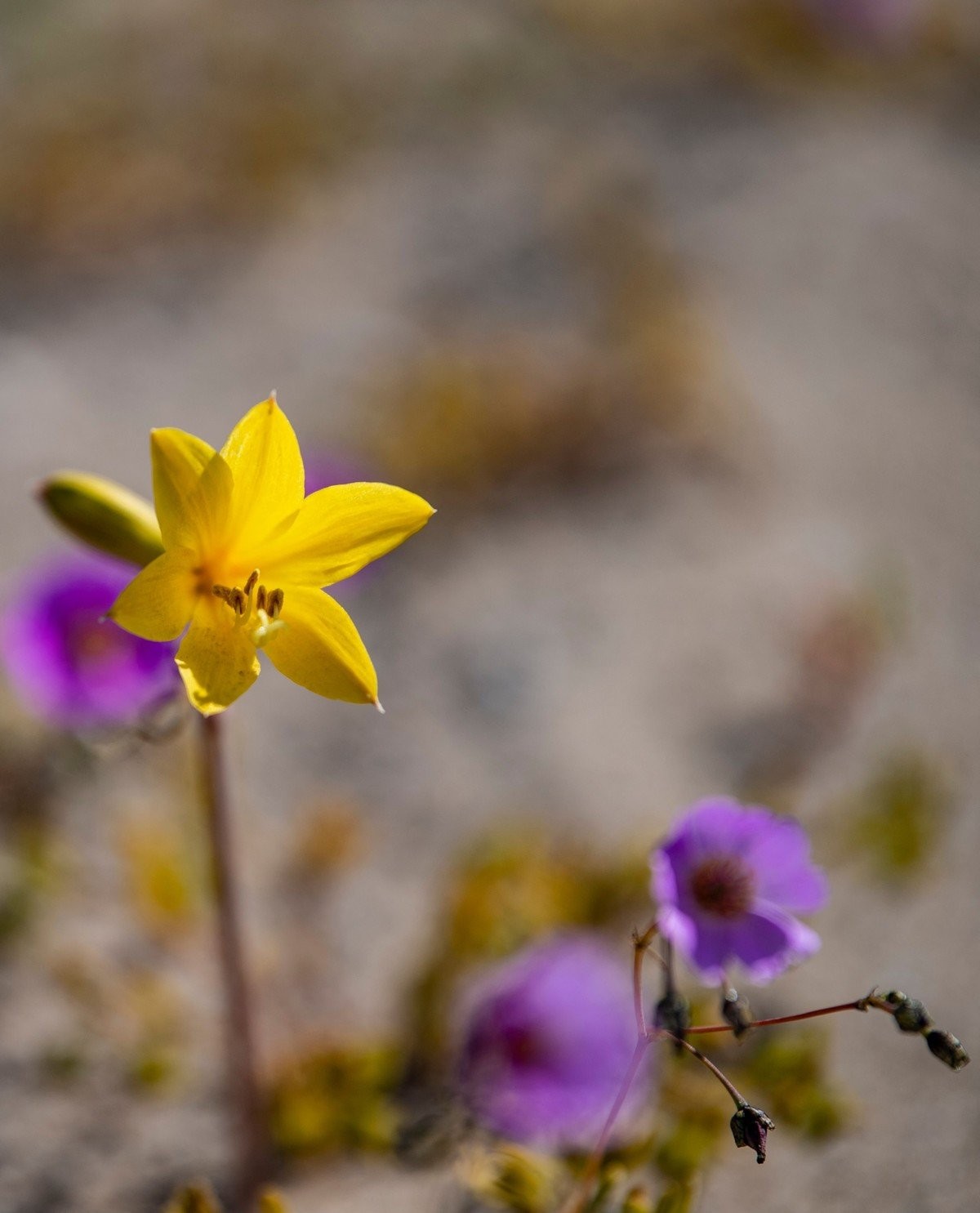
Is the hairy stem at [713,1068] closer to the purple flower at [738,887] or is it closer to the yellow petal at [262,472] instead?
the purple flower at [738,887]

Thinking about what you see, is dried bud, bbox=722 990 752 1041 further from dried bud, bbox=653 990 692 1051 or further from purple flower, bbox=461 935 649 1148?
purple flower, bbox=461 935 649 1148

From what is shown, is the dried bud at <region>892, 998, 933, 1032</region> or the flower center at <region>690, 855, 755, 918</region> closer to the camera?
the dried bud at <region>892, 998, 933, 1032</region>

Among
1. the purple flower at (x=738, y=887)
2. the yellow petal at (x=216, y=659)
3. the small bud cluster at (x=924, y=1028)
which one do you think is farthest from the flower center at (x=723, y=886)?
the yellow petal at (x=216, y=659)

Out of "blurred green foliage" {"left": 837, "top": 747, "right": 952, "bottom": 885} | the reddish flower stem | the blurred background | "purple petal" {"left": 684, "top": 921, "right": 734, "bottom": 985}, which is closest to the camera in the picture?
"purple petal" {"left": 684, "top": 921, "right": 734, "bottom": 985}

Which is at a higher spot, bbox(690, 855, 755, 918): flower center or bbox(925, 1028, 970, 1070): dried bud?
bbox(690, 855, 755, 918): flower center

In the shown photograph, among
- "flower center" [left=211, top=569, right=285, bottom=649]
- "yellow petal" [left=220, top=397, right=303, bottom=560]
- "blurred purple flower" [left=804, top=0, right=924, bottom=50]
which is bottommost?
"flower center" [left=211, top=569, right=285, bottom=649]

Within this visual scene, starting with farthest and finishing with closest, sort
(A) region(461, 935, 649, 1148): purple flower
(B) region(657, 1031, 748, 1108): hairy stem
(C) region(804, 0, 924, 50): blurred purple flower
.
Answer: (C) region(804, 0, 924, 50): blurred purple flower → (A) region(461, 935, 649, 1148): purple flower → (B) region(657, 1031, 748, 1108): hairy stem

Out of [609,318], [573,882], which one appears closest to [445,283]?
[609,318]

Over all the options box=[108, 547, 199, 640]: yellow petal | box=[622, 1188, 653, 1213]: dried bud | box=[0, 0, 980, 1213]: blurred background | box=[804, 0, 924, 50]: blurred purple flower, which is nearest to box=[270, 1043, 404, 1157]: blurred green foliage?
box=[0, 0, 980, 1213]: blurred background

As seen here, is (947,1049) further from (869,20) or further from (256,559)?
(869,20)
